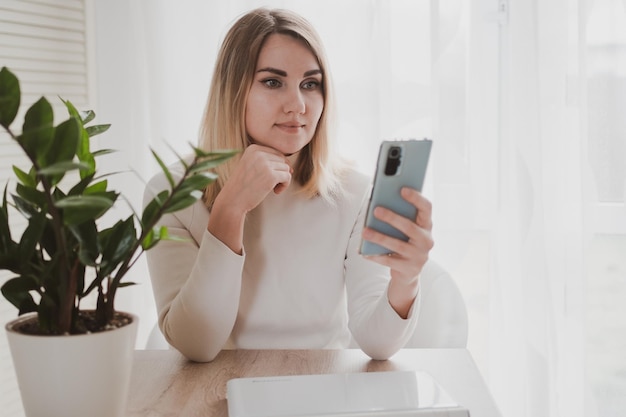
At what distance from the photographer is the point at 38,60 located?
238 cm

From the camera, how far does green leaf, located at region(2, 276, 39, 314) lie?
919 mm

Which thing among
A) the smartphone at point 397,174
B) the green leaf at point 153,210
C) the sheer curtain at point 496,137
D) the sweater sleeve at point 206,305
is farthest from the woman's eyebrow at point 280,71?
the green leaf at point 153,210

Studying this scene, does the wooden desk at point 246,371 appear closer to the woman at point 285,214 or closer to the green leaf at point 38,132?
the woman at point 285,214

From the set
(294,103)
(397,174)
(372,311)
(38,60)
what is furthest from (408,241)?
(38,60)

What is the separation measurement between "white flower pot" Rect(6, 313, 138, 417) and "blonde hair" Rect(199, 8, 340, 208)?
80 centimetres

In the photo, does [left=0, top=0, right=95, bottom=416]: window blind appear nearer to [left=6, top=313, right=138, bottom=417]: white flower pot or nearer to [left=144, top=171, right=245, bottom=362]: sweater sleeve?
[left=144, top=171, right=245, bottom=362]: sweater sleeve

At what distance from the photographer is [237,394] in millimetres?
1061

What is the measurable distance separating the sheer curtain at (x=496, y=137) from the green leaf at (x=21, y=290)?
1.49 meters

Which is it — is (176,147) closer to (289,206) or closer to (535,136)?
(289,206)

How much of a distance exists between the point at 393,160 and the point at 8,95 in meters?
0.54

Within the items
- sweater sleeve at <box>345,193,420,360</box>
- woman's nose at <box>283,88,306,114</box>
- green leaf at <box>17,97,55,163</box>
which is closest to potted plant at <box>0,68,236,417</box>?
green leaf at <box>17,97,55,163</box>

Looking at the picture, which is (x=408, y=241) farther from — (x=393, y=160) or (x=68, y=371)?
(x=68, y=371)

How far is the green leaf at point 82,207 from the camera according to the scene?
0.78 m

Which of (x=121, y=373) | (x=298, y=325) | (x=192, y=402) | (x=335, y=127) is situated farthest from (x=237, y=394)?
(x=335, y=127)
